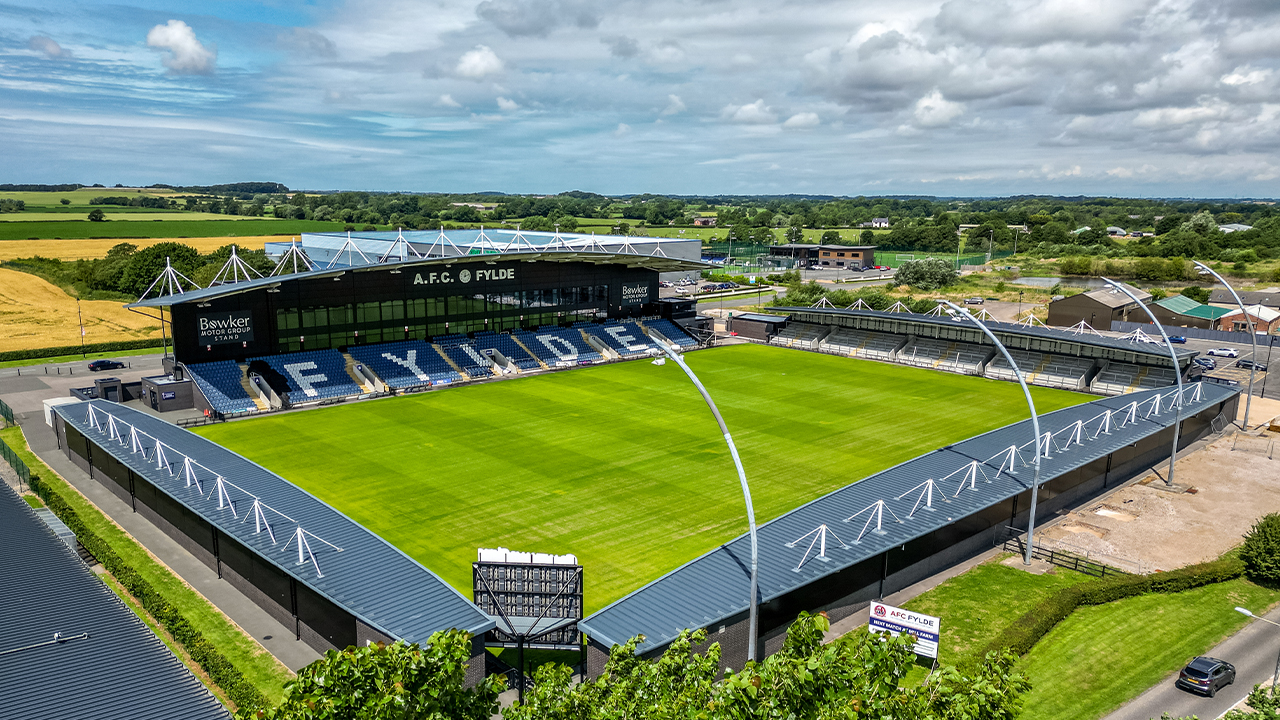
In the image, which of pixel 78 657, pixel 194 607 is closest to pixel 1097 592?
pixel 78 657

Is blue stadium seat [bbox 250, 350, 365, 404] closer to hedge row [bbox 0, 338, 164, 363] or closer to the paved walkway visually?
the paved walkway

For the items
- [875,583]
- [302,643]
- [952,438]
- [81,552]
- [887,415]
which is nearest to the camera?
[302,643]

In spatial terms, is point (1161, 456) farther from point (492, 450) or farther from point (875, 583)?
point (492, 450)

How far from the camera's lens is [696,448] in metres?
46.0

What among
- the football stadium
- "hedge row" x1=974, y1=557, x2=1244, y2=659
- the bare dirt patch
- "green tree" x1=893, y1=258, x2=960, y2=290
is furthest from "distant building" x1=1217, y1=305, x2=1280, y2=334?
"hedge row" x1=974, y1=557, x2=1244, y2=659

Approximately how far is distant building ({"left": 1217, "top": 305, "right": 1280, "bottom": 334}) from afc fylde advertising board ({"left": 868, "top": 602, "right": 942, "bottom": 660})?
70830 millimetres

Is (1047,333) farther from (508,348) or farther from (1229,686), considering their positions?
(1229,686)

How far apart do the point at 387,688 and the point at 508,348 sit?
6161cm

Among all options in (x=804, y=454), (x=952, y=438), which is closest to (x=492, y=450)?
(x=804, y=454)

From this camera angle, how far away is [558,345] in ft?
241

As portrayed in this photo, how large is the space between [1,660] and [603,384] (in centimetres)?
4826

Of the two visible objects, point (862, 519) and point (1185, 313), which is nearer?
point (862, 519)

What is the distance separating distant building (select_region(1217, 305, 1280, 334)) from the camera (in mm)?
78250

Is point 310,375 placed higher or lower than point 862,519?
lower
